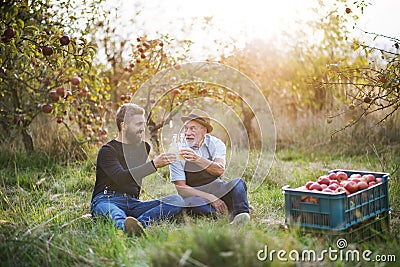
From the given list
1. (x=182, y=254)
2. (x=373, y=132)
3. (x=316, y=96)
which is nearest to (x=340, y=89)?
(x=316, y=96)

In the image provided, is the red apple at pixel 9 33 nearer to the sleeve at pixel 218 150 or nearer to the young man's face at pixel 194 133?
Result: the young man's face at pixel 194 133

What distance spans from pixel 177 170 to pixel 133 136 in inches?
19.8

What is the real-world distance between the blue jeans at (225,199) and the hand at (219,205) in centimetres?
3

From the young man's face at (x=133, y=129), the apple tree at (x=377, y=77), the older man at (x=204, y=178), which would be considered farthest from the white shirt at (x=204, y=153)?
the apple tree at (x=377, y=77)

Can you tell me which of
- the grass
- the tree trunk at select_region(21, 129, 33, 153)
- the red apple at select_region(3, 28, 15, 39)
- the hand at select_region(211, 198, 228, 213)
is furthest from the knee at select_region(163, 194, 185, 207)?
the tree trunk at select_region(21, 129, 33, 153)

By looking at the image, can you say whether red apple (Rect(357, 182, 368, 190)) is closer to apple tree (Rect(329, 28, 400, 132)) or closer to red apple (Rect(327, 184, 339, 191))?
red apple (Rect(327, 184, 339, 191))

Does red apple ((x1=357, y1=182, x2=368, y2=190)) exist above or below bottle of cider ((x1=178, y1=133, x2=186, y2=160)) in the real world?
below

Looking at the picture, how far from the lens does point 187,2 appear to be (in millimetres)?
8055

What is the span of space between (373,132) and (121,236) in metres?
4.89

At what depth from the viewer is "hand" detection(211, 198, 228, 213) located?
12.7ft

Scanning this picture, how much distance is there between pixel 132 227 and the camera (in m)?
3.22

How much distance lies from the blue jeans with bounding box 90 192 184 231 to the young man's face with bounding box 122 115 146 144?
48 centimetres

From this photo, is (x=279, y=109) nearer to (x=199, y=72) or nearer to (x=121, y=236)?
(x=199, y=72)

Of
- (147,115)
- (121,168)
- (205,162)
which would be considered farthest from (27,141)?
(205,162)
